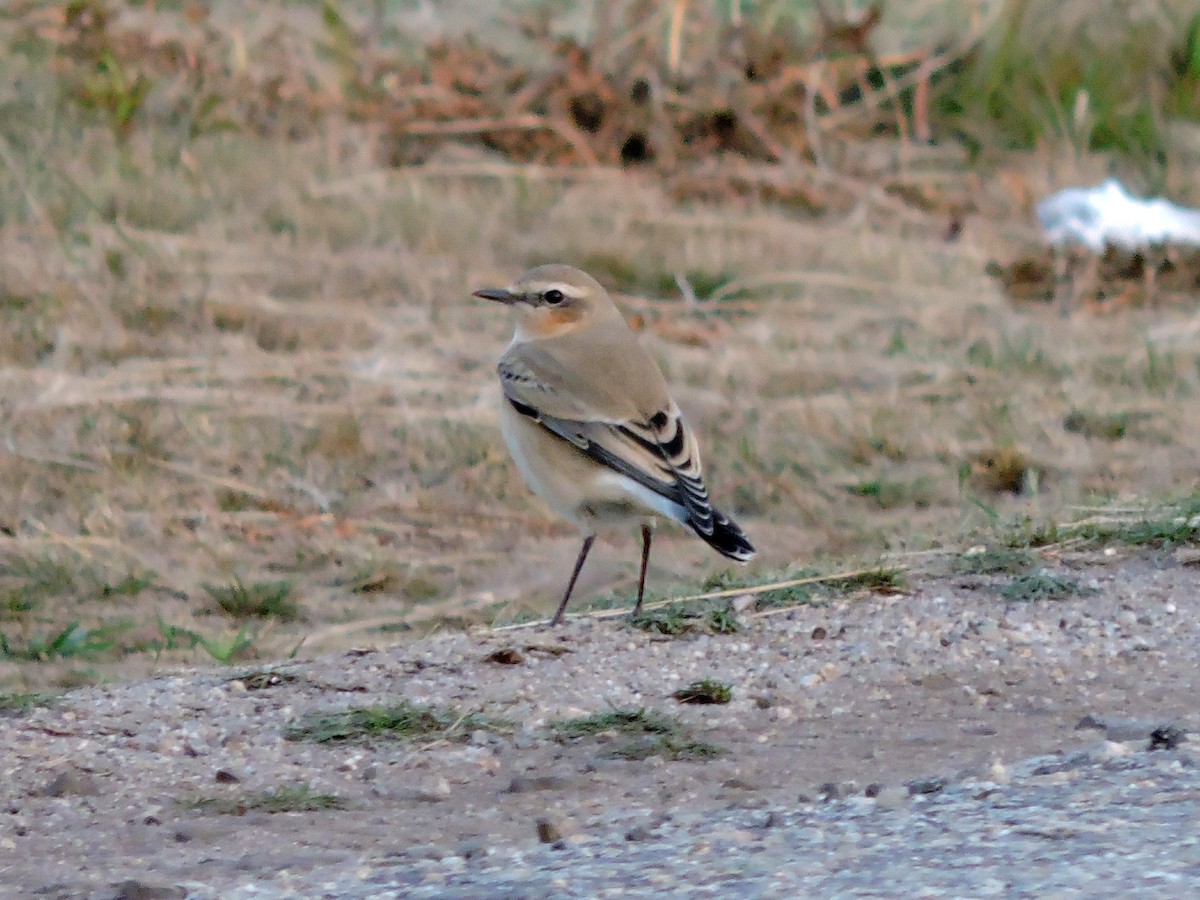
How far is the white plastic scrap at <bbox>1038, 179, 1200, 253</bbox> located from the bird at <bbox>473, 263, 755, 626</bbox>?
5.35 meters

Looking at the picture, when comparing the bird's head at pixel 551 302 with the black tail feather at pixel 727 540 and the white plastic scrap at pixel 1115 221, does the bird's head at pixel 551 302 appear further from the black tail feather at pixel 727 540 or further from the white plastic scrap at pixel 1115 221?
the white plastic scrap at pixel 1115 221

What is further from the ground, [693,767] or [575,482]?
[575,482]

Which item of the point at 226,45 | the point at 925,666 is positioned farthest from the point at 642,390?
the point at 226,45

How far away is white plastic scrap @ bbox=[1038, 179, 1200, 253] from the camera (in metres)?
11.5

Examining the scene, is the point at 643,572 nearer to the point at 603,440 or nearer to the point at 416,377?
the point at 603,440

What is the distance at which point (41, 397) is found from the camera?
8836 millimetres

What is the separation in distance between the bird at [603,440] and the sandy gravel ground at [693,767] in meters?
0.44

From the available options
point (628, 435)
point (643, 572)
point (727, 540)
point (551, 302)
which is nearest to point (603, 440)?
point (628, 435)

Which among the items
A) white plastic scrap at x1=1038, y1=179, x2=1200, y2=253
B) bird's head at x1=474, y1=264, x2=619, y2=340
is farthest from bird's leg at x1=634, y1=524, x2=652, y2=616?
white plastic scrap at x1=1038, y1=179, x2=1200, y2=253

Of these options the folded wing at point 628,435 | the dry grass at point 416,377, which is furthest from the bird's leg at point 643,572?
the dry grass at point 416,377

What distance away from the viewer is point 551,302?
7152 millimetres

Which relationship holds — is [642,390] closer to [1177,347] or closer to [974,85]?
[1177,347]

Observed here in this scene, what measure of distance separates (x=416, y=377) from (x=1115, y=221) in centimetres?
427

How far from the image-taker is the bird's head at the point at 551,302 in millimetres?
7133
